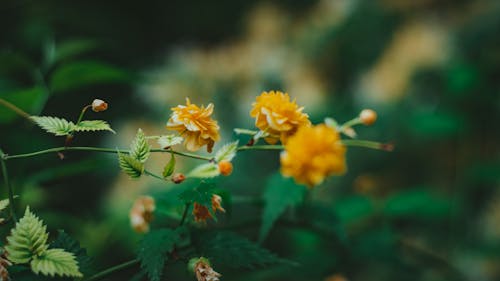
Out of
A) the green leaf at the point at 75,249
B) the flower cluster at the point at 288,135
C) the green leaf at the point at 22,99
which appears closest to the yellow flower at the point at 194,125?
the flower cluster at the point at 288,135

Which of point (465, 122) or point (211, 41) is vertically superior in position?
point (211, 41)

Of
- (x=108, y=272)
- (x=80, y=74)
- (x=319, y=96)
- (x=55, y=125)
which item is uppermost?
(x=319, y=96)

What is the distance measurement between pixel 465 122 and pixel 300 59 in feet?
2.35

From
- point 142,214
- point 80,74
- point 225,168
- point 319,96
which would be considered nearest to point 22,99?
point 80,74

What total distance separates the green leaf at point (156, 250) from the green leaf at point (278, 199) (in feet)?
0.35

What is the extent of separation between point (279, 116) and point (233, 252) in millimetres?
113

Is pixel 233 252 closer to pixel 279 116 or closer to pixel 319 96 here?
pixel 279 116

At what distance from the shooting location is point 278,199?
18.2 inches

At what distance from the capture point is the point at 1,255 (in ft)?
0.99

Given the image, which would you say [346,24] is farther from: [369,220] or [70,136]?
[70,136]

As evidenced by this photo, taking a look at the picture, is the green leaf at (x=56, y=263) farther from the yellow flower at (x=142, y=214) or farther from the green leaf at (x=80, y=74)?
the green leaf at (x=80, y=74)

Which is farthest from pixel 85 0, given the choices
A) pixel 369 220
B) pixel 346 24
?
pixel 369 220

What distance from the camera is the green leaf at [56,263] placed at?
0.28 m

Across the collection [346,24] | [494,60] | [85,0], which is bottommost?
[494,60]
